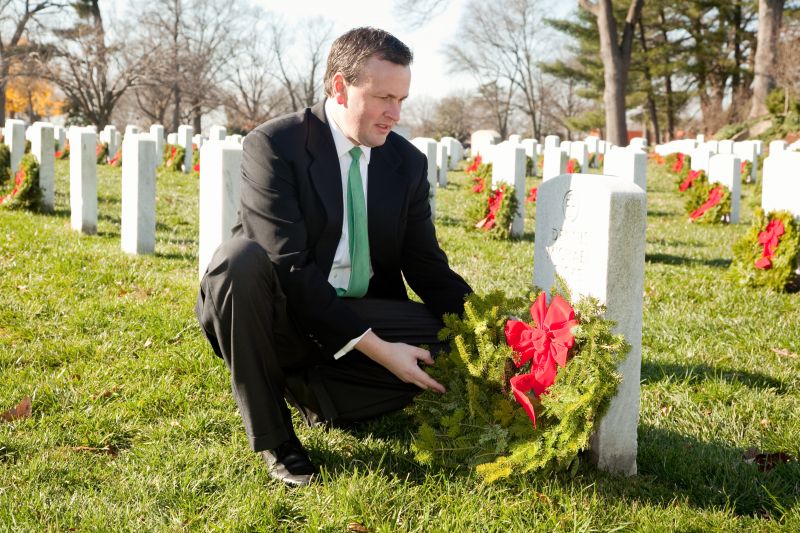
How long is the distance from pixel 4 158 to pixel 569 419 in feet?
31.3

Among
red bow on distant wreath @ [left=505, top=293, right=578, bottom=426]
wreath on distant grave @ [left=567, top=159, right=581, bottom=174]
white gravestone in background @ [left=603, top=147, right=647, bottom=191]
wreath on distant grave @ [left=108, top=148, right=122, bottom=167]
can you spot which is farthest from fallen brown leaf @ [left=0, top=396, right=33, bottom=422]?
wreath on distant grave @ [left=108, top=148, right=122, bottom=167]

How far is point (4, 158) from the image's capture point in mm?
9969

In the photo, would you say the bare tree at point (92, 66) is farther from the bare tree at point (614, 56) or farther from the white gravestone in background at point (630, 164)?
the white gravestone in background at point (630, 164)

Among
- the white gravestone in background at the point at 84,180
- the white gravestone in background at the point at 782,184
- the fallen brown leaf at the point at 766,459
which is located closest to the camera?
the fallen brown leaf at the point at 766,459

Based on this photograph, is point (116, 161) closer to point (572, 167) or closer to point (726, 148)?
point (572, 167)

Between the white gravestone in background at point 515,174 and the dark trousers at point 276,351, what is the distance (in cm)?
502

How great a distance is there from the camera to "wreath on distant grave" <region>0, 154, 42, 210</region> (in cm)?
811

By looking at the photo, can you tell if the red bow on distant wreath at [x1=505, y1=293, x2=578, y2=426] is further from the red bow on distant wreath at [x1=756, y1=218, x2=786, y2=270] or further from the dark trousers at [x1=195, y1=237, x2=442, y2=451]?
the red bow on distant wreath at [x1=756, y1=218, x2=786, y2=270]

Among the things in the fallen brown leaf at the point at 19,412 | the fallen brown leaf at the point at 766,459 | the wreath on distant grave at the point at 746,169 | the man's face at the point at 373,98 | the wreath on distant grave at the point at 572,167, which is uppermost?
the wreath on distant grave at the point at 746,169

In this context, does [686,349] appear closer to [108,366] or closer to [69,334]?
[108,366]

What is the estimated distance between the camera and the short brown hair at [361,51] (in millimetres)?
2793

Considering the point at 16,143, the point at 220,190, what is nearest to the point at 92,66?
the point at 16,143

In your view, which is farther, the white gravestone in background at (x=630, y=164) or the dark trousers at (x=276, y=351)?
the white gravestone in background at (x=630, y=164)

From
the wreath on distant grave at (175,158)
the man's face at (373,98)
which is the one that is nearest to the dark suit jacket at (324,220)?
the man's face at (373,98)
